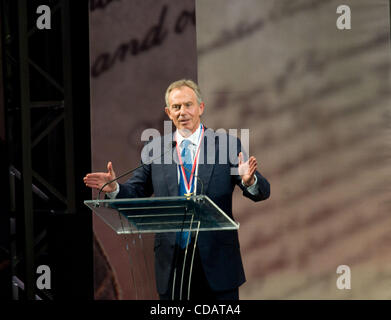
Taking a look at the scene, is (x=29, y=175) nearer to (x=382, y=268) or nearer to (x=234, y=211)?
(x=234, y=211)

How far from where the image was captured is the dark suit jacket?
9.92 ft

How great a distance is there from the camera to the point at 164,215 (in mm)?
2588

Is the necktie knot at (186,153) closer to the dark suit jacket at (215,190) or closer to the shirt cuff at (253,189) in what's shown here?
the dark suit jacket at (215,190)

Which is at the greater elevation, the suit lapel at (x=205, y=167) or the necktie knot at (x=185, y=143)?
the necktie knot at (x=185, y=143)

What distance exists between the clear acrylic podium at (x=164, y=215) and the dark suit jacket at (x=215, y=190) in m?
0.27

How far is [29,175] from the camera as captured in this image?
12.9 ft

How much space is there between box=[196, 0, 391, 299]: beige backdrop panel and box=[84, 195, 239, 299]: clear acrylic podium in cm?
186

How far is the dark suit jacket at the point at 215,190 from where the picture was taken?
3023 millimetres

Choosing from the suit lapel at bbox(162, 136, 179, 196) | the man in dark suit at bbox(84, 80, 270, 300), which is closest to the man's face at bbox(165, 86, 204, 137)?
the man in dark suit at bbox(84, 80, 270, 300)

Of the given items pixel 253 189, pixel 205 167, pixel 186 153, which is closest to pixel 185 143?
pixel 186 153

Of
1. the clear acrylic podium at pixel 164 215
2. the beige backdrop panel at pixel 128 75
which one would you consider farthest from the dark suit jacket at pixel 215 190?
the beige backdrop panel at pixel 128 75

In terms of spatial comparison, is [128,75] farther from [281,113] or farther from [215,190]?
[215,190]

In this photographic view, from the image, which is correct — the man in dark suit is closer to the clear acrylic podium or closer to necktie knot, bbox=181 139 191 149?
necktie knot, bbox=181 139 191 149
